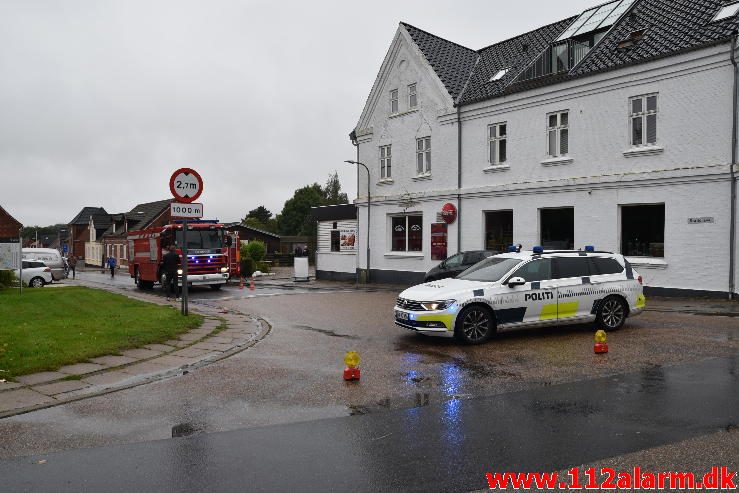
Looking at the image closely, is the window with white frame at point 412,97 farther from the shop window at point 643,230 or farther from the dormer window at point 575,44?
the shop window at point 643,230

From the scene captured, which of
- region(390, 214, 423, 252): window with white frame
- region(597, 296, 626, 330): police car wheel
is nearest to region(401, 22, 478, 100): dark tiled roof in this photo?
region(390, 214, 423, 252): window with white frame

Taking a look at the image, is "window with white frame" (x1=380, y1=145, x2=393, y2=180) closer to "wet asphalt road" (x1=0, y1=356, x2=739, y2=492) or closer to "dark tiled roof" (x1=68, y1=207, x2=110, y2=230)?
"wet asphalt road" (x1=0, y1=356, x2=739, y2=492)

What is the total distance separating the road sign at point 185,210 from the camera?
12.8 meters

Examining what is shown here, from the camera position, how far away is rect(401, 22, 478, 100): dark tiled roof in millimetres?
25763

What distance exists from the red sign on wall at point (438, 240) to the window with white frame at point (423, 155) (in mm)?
2611

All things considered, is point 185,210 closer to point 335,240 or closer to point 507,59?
point 507,59

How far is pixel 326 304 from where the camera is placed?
17.9m

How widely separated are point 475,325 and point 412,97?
1849 centimetres

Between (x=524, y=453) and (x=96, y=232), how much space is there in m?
82.8

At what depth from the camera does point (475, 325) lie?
10305 mm

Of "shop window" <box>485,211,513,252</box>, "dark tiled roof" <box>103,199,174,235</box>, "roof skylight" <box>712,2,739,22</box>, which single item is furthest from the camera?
"dark tiled roof" <box>103,199,174,235</box>

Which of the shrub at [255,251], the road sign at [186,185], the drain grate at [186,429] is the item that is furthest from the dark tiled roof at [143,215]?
the drain grate at [186,429]

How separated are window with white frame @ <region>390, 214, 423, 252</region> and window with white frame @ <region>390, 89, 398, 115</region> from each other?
16.3 feet

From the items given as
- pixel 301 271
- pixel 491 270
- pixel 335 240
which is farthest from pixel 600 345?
pixel 335 240
